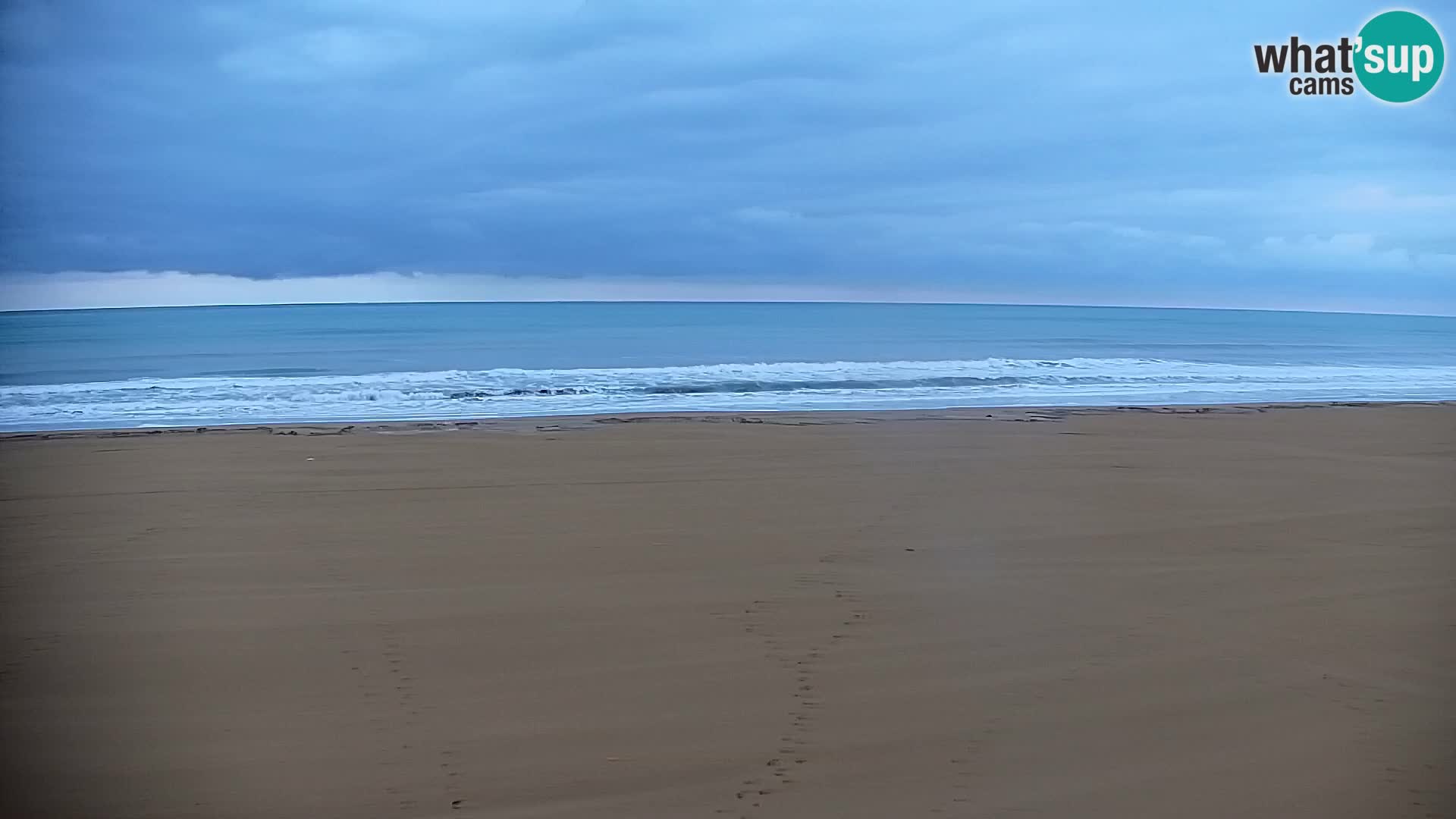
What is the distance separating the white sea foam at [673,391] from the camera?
9164 mm

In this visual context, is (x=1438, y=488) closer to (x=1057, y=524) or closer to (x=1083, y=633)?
(x=1057, y=524)

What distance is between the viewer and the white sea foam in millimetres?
9164

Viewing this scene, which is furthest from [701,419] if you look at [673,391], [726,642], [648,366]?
[648,366]

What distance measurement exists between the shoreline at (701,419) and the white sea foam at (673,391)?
1.36ft

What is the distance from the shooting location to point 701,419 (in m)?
8.28

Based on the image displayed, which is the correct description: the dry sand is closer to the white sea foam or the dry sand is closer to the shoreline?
the shoreline

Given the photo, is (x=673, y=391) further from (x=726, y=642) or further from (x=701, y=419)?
(x=726, y=642)

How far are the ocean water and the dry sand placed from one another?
1117 mm

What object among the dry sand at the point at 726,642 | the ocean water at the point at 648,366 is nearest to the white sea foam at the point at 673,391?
the ocean water at the point at 648,366

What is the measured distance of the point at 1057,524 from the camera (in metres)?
4.57

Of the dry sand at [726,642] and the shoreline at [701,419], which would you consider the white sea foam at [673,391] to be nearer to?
the shoreline at [701,419]

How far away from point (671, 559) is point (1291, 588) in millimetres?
2433

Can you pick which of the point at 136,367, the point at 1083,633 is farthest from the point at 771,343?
the point at 1083,633

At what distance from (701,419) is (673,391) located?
3.19 m
